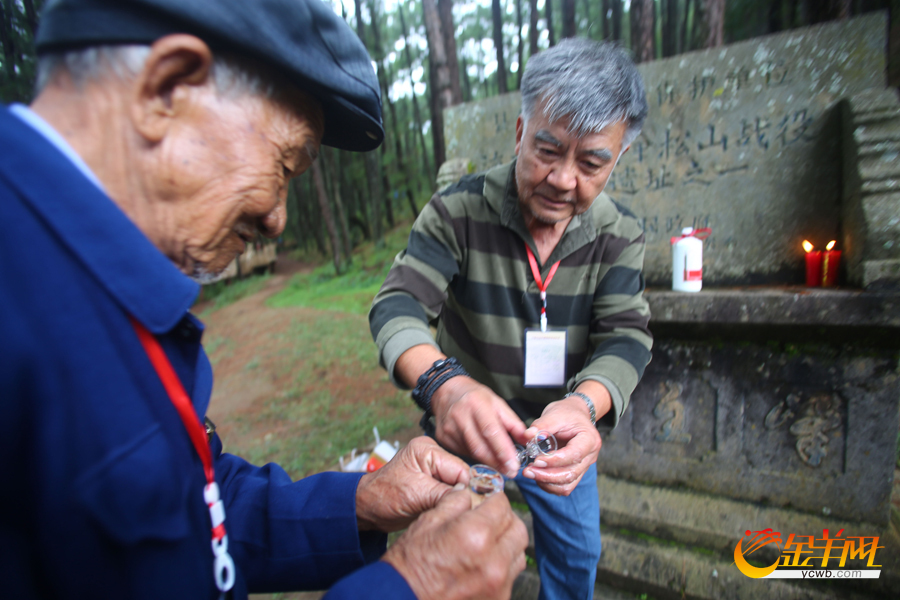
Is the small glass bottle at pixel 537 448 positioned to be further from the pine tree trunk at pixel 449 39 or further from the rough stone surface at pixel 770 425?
the pine tree trunk at pixel 449 39

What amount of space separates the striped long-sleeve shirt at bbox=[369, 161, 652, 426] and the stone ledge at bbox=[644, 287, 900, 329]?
Result: 724 millimetres

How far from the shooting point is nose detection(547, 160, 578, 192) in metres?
1.69

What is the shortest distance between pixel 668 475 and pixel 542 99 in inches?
110

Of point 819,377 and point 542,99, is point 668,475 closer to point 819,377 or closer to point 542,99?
point 819,377

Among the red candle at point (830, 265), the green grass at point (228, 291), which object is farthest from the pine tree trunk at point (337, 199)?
the red candle at point (830, 265)

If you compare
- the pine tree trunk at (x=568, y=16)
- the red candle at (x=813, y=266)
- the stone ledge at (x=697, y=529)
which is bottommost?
the stone ledge at (x=697, y=529)

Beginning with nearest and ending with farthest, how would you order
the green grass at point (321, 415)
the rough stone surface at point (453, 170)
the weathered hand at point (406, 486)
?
1. the weathered hand at point (406, 486)
2. the rough stone surface at point (453, 170)
3. the green grass at point (321, 415)

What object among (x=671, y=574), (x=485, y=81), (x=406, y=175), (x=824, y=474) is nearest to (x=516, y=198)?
(x=671, y=574)

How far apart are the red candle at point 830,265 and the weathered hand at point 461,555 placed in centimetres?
283

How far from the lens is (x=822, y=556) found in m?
2.49

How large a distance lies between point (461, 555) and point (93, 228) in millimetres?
934

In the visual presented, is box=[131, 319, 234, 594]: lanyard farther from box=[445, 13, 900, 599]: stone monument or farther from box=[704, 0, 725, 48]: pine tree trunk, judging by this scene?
box=[704, 0, 725, 48]: pine tree trunk

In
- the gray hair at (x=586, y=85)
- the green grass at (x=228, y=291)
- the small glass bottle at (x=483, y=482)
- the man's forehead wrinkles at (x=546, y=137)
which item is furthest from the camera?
the green grass at (x=228, y=291)

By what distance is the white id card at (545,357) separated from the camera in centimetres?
196
